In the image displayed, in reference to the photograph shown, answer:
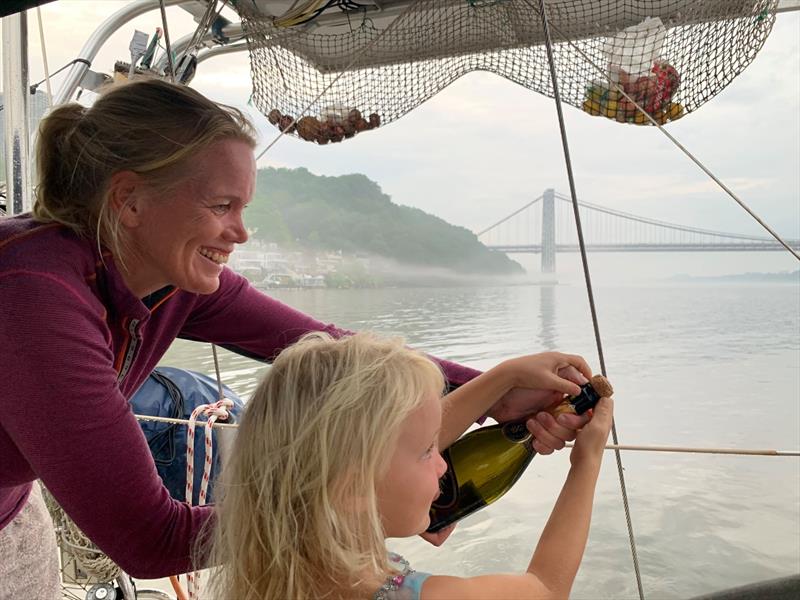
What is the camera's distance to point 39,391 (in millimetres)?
537

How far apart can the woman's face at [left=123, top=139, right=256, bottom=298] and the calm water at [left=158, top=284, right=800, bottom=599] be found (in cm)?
61

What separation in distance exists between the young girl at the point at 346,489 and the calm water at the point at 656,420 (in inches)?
25.4

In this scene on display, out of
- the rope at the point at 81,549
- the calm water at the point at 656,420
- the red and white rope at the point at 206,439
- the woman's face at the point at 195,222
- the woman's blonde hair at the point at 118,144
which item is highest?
the woman's blonde hair at the point at 118,144

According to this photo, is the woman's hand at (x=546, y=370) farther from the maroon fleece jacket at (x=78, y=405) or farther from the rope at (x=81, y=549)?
the rope at (x=81, y=549)

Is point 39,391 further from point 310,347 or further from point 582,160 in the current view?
point 582,160

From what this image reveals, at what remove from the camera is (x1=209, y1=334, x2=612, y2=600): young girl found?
0.57 meters

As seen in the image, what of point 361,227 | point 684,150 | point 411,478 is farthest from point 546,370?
point 361,227

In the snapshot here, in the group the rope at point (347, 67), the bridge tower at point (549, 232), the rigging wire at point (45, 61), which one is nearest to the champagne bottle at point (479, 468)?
the rope at point (347, 67)

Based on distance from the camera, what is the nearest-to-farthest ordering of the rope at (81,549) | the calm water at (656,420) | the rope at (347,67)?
the rope at (347,67) → the rope at (81,549) → the calm water at (656,420)

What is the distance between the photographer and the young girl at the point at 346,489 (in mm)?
567

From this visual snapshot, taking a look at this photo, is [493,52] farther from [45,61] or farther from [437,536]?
[437,536]

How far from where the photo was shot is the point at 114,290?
0.64 meters

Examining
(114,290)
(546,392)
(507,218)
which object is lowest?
(507,218)

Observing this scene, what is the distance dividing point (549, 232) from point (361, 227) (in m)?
5.43
